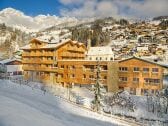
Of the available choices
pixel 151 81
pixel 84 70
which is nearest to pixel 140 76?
pixel 151 81

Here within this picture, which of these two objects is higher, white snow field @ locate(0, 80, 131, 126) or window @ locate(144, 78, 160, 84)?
window @ locate(144, 78, 160, 84)

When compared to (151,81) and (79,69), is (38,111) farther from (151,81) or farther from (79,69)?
(79,69)

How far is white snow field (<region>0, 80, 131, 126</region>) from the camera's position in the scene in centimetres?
2914

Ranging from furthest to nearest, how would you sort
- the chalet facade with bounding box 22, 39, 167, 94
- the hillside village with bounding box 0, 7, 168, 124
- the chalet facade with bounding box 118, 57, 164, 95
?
the chalet facade with bounding box 22, 39, 167, 94 < the hillside village with bounding box 0, 7, 168, 124 < the chalet facade with bounding box 118, 57, 164, 95

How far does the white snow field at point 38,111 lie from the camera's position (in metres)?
29.1

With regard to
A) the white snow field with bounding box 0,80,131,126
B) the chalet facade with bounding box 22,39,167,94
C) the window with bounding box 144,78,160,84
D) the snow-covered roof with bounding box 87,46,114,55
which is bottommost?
the white snow field with bounding box 0,80,131,126

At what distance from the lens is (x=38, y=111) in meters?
36.3

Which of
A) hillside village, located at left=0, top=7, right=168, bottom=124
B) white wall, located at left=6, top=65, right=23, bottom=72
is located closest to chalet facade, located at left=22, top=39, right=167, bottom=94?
hillside village, located at left=0, top=7, right=168, bottom=124

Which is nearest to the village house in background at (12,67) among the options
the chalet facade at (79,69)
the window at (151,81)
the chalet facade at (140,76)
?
the chalet facade at (79,69)

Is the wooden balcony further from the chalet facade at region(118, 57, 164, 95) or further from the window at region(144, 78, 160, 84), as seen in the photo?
the window at region(144, 78, 160, 84)

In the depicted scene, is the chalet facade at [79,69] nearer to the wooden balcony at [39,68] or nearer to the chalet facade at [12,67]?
the wooden balcony at [39,68]

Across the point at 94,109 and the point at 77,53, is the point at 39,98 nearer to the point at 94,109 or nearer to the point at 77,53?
the point at 94,109

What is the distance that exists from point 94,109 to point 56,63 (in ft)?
94.2

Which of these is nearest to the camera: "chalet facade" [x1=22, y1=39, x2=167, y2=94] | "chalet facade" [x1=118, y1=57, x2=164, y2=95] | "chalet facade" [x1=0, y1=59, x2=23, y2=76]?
"chalet facade" [x1=118, y1=57, x2=164, y2=95]
